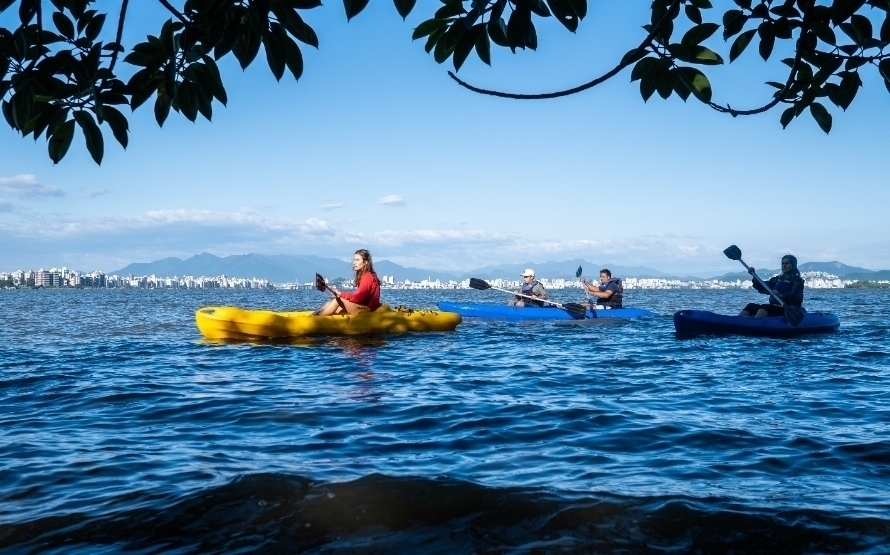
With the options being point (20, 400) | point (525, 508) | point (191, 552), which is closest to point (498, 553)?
point (525, 508)

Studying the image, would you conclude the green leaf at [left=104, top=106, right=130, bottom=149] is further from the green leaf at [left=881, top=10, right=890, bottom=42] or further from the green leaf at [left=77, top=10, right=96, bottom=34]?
the green leaf at [left=881, top=10, right=890, bottom=42]

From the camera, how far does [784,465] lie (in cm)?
574

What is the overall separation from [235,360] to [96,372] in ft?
7.37

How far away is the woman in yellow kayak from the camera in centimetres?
1576

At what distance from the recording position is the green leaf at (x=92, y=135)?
2.38 metres

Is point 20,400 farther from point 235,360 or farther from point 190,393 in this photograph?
point 235,360

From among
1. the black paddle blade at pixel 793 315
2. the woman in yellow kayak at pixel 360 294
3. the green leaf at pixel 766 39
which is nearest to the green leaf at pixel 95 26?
the green leaf at pixel 766 39

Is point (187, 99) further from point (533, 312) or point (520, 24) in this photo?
point (533, 312)

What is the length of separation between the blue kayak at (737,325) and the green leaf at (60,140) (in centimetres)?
1614

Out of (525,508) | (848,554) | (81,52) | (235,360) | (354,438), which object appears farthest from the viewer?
(235,360)

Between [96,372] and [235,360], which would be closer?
[96,372]

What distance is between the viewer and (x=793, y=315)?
663 inches

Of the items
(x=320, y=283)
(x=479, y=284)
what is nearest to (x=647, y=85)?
(x=320, y=283)

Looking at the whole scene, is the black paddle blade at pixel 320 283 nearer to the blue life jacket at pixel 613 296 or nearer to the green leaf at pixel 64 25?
the blue life jacket at pixel 613 296
